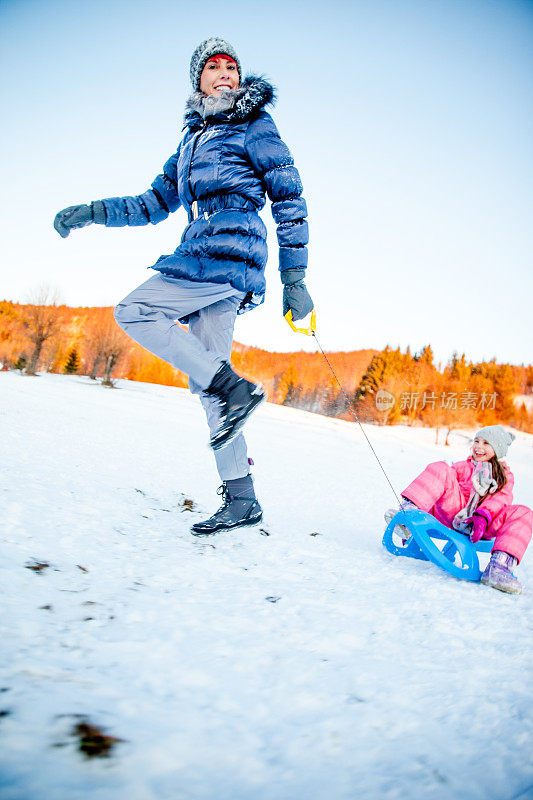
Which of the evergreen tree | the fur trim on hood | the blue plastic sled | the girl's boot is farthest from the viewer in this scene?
the evergreen tree

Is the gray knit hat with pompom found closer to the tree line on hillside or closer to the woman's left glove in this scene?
the woman's left glove

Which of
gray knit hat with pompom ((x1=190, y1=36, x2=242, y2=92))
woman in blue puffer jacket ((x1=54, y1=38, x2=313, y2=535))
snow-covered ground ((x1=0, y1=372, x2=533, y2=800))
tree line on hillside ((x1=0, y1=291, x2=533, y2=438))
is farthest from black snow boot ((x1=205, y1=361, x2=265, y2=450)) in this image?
tree line on hillside ((x1=0, y1=291, x2=533, y2=438))

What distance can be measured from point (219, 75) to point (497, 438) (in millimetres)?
2305

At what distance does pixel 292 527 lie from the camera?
2.07 m

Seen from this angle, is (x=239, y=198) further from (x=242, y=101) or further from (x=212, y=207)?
(x=242, y=101)

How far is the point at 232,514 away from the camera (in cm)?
172

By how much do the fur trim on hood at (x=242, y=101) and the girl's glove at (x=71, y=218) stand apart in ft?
2.52

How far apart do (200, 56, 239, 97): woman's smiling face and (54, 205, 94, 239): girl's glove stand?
87 cm

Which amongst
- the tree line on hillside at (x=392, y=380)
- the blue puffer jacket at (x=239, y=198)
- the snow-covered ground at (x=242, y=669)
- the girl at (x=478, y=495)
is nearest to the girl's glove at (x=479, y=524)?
the girl at (x=478, y=495)

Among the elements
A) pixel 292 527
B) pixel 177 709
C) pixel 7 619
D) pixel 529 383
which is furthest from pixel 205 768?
pixel 529 383

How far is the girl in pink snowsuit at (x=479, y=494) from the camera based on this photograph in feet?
5.87

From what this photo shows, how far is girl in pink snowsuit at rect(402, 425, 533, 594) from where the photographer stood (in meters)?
1.79

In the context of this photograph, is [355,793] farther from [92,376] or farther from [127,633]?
[92,376]

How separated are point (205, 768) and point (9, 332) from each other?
40.6m
